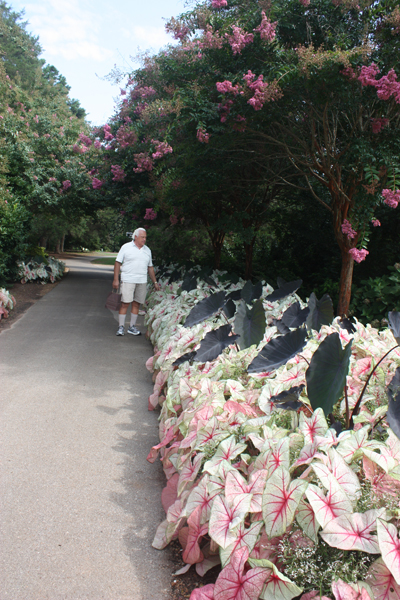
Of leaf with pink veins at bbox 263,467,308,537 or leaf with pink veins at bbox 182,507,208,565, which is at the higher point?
leaf with pink veins at bbox 263,467,308,537

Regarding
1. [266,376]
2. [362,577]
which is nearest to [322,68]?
[266,376]

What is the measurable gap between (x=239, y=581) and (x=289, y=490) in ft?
1.20

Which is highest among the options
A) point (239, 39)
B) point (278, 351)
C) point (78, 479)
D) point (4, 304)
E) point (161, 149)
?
point (239, 39)

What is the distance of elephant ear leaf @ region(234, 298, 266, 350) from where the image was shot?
9.24ft

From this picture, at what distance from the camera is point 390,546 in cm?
137

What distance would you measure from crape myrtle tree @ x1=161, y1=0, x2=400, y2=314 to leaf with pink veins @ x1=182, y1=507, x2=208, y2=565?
12.2ft

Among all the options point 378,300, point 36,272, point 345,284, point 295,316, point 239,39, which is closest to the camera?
point 295,316

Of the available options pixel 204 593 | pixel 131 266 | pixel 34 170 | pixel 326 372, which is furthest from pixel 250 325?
pixel 34 170

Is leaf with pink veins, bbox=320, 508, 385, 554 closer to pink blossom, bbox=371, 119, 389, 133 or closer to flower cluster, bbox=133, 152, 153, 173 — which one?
pink blossom, bbox=371, 119, 389, 133

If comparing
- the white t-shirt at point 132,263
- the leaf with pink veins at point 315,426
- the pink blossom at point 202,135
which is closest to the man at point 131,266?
the white t-shirt at point 132,263

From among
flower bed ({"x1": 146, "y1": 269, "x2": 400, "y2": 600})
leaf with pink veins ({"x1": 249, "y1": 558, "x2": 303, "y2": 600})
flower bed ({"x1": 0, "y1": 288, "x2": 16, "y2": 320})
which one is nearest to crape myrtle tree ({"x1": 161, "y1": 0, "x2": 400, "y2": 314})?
flower bed ({"x1": 146, "y1": 269, "x2": 400, "y2": 600})

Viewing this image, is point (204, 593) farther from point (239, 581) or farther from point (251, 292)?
point (251, 292)

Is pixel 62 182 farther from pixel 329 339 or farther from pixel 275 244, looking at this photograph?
pixel 329 339

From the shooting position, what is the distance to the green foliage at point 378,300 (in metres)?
6.21
